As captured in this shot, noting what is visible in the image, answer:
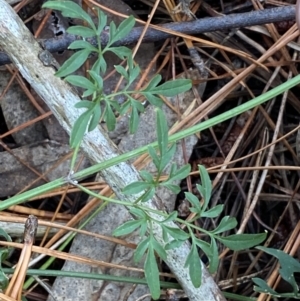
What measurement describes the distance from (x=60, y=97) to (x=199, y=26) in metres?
0.53

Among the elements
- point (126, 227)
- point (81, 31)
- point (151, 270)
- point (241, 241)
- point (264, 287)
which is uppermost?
point (81, 31)

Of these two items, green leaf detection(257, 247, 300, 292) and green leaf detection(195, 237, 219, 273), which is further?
green leaf detection(257, 247, 300, 292)

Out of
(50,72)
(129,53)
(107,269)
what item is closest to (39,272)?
(107,269)

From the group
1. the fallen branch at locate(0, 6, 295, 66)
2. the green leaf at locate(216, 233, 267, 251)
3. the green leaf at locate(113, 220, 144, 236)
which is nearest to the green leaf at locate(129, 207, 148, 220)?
the green leaf at locate(113, 220, 144, 236)

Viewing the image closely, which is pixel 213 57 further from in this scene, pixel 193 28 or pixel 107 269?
pixel 107 269

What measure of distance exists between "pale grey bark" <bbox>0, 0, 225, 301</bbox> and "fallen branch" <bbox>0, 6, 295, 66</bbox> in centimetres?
20

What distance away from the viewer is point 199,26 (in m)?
1.71

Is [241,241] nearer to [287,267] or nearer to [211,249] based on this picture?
[211,249]

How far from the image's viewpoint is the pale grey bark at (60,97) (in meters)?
1.46

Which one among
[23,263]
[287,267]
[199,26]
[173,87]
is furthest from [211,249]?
[199,26]

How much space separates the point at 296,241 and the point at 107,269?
597mm

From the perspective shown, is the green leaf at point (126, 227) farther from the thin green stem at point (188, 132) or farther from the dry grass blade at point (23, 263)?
the dry grass blade at point (23, 263)

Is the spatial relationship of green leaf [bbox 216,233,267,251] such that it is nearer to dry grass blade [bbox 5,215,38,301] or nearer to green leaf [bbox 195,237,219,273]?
green leaf [bbox 195,237,219,273]

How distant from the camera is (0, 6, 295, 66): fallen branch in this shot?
166 centimetres
